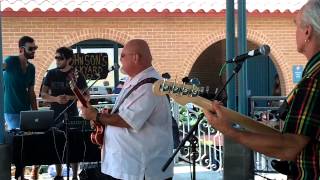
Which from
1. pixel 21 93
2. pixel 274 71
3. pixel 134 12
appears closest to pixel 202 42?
pixel 134 12

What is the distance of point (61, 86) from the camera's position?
6.72 meters

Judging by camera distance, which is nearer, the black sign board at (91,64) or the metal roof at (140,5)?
the black sign board at (91,64)

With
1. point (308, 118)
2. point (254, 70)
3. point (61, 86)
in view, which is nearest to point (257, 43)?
point (254, 70)

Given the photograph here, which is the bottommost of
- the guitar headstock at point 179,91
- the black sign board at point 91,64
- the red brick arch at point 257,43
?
the guitar headstock at point 179,91

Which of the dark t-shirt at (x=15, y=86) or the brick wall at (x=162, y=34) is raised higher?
the brick wall at (x=162, y=34)

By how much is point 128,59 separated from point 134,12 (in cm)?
746

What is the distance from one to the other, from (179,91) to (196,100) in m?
0.18

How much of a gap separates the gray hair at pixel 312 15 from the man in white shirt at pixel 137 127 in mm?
1865

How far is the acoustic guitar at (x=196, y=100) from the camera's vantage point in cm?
237

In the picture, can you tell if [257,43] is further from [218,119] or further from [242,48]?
[218,119]

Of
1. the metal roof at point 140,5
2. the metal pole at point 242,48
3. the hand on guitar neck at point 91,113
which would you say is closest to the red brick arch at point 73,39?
the metal roof at point 140,5

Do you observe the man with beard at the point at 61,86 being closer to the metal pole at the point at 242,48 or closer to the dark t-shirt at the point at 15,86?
the dark t-shirt at the point at 15,86

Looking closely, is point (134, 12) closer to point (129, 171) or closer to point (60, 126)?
point (60, 126)

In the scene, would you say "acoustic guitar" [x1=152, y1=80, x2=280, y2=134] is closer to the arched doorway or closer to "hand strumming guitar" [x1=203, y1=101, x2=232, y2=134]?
"hand strumming guitar" [x1=203, y1=101, x2=232, y2=134]
